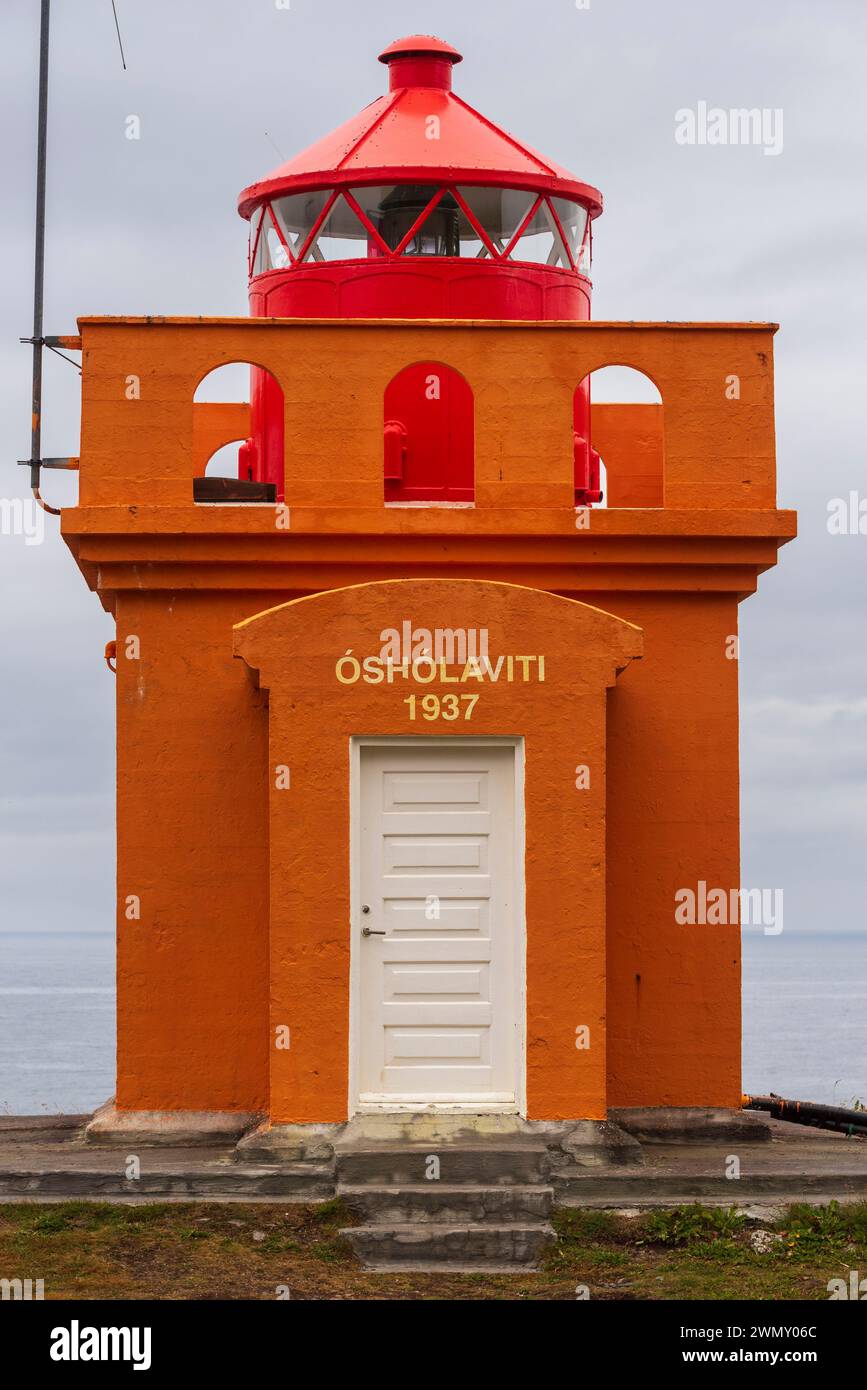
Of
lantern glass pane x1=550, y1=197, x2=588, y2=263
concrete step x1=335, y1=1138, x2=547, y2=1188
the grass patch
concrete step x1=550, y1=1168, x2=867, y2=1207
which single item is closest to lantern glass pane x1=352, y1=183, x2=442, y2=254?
lantern glass pane x1=550, y1=197, x2=588, y2=263

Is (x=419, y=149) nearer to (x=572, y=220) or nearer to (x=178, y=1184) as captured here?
(x=572, y=220)

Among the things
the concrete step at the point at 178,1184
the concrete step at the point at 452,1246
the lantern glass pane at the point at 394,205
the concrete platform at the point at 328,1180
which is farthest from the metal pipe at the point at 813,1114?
the lantern glass pane at the point at 394,205

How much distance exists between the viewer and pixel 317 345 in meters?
14.5

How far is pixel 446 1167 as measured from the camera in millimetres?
12891

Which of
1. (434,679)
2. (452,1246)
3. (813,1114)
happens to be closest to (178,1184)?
(452,1246)

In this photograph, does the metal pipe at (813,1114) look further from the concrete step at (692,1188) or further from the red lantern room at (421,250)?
the red lantern room at (421,250)

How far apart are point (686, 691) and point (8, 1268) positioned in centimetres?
579

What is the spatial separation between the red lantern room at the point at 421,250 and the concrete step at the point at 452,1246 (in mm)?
5345

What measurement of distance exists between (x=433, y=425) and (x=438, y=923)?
3888 mm

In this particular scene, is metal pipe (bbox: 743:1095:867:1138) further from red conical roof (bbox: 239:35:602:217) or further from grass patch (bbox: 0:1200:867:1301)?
red conical roof (bbox: 239:35:602:217)

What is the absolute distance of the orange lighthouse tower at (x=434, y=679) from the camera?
13.6 metres

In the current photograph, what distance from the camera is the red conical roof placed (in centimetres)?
1573

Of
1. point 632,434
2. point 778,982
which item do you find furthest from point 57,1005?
point 632,434

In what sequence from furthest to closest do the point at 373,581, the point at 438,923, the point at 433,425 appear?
the point at 433,425, the point at 373,581, the point at 438,923
